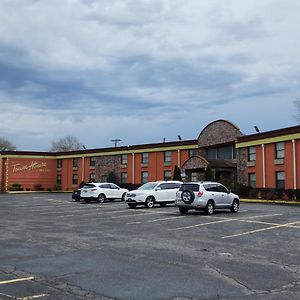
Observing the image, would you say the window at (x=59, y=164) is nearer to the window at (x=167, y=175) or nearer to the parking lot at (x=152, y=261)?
the window at (x=167, y=175)

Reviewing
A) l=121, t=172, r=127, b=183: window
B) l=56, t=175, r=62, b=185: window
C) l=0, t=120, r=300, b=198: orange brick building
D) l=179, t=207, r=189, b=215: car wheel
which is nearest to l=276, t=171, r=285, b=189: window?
l=0, t=120, r=300, b=198: orange brick building

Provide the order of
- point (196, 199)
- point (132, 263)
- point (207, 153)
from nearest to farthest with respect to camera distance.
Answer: point (132, 263) < point (196, 199) < point (207, 153)

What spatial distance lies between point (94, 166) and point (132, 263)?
53868 mm

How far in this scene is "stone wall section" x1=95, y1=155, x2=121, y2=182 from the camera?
198 ft

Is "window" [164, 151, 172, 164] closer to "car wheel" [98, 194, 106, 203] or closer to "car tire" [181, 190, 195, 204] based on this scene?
"car wheel" [98, 194, 106, 203]

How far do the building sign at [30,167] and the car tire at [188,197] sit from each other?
47.2 metres

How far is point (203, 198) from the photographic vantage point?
23156 millimetres

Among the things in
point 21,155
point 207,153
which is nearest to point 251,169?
point 207,153

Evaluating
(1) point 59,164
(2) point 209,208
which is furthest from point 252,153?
(1) point 59,164

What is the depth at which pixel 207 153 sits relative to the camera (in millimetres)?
50281

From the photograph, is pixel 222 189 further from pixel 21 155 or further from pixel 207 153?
pixel 21 155

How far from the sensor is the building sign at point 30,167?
6606 cm

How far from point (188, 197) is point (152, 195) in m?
6.17

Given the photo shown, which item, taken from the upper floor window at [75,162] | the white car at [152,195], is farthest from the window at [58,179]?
the white car at [152,195]
